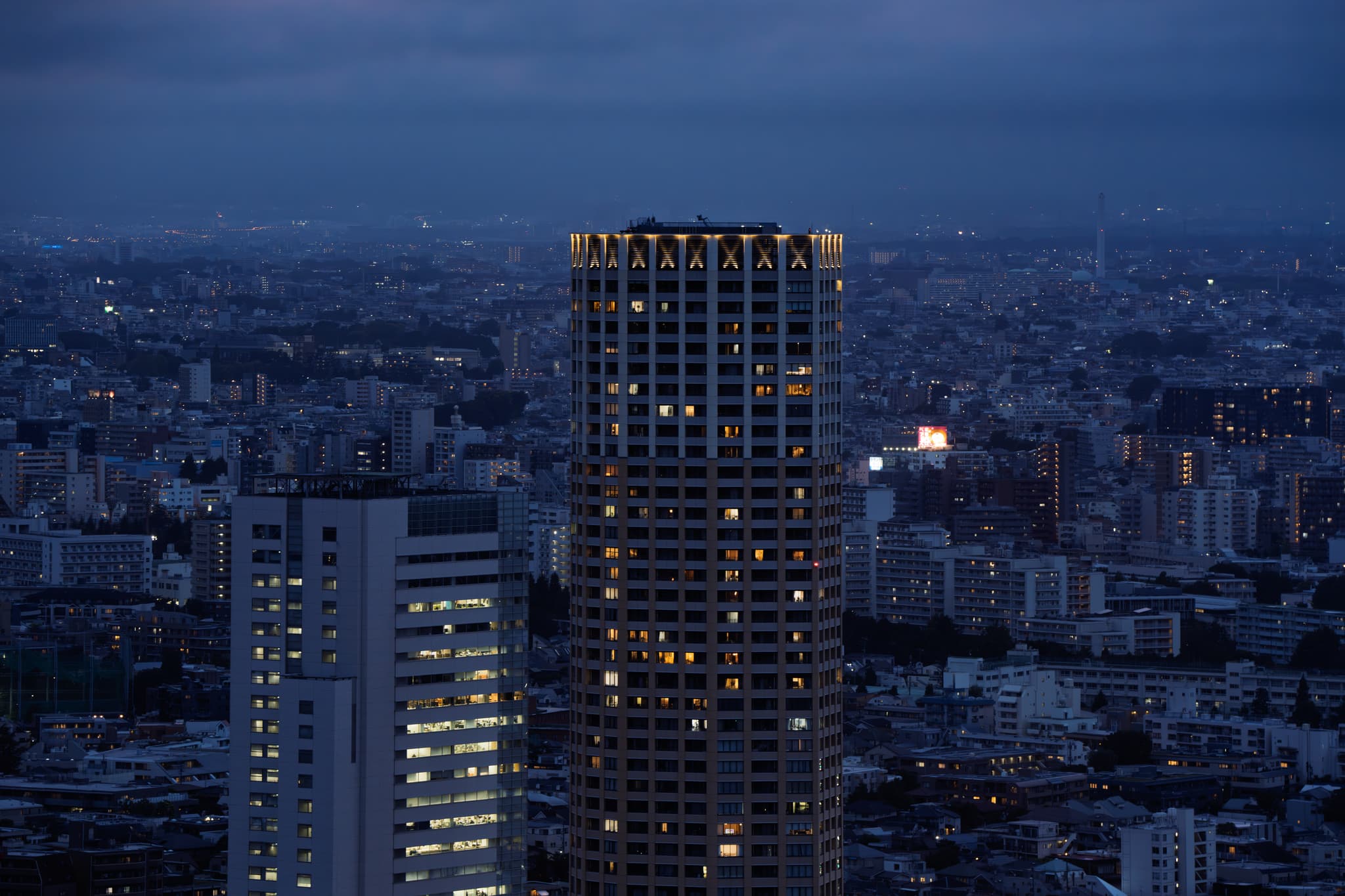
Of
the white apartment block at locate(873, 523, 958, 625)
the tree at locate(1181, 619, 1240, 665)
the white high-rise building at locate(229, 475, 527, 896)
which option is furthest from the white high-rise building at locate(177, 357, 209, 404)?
the white high-rise building at locate(229, 475, 527, 896)

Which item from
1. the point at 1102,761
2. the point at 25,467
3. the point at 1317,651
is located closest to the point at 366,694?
the point at 1102,761

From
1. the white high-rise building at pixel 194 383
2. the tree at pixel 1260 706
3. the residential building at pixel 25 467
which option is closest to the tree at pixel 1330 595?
the tree at pixel 1260 706

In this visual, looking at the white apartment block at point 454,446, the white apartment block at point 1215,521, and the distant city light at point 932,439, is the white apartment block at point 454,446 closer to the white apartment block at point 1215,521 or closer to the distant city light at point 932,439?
the distant city light at point 932,439

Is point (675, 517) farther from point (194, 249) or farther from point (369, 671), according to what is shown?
point (194, 249)

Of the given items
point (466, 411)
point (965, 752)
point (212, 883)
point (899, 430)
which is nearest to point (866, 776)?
point (965, 752)

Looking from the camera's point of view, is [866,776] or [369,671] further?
[866,776]

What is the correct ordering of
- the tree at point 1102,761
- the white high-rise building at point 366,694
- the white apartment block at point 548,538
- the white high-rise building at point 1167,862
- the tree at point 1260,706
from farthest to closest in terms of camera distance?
the tree at point 1260,706 → the white apartment block at point 548,538 → the tree at point 1102,761 → the white high-rise building at point 1167,862 → the white high-rise building at point 366,694
